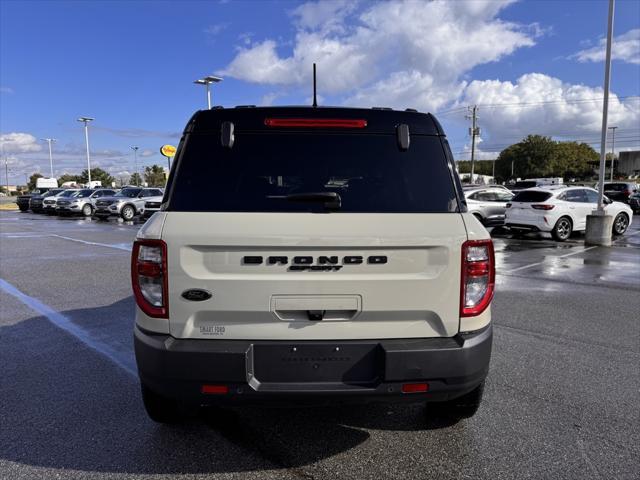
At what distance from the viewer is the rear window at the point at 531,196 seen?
15.4m

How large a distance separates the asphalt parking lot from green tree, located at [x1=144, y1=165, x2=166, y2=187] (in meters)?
114

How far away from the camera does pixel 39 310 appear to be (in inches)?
261

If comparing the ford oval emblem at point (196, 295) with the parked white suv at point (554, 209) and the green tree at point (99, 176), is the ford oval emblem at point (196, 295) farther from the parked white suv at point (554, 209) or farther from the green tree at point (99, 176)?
the green tree at point (99, 176)

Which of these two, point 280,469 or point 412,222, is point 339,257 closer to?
point 412,222

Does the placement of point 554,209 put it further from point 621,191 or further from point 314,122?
point 621,191

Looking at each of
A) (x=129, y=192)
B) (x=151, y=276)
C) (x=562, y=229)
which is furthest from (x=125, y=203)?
(x=151, y=276)

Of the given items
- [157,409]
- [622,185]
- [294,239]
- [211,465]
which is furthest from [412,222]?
[622,185]

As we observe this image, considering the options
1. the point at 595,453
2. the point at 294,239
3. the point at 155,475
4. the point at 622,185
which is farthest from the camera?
the point at 622,185

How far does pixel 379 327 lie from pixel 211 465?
1.31 metres

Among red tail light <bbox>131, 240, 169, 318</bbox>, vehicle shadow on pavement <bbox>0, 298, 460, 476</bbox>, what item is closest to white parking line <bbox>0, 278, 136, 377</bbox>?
vehicle shadow on pavement <bbox>0, 298, 460, 476</bbox>

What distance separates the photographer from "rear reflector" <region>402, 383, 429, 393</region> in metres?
2.57

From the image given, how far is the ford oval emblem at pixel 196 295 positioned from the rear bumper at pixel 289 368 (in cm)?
23

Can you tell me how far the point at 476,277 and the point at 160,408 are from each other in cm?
214

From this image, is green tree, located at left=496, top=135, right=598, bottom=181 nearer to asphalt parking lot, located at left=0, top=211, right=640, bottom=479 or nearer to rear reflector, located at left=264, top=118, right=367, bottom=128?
asphalt parking lot, located at left=0, top=211, right=640, bottom=479
